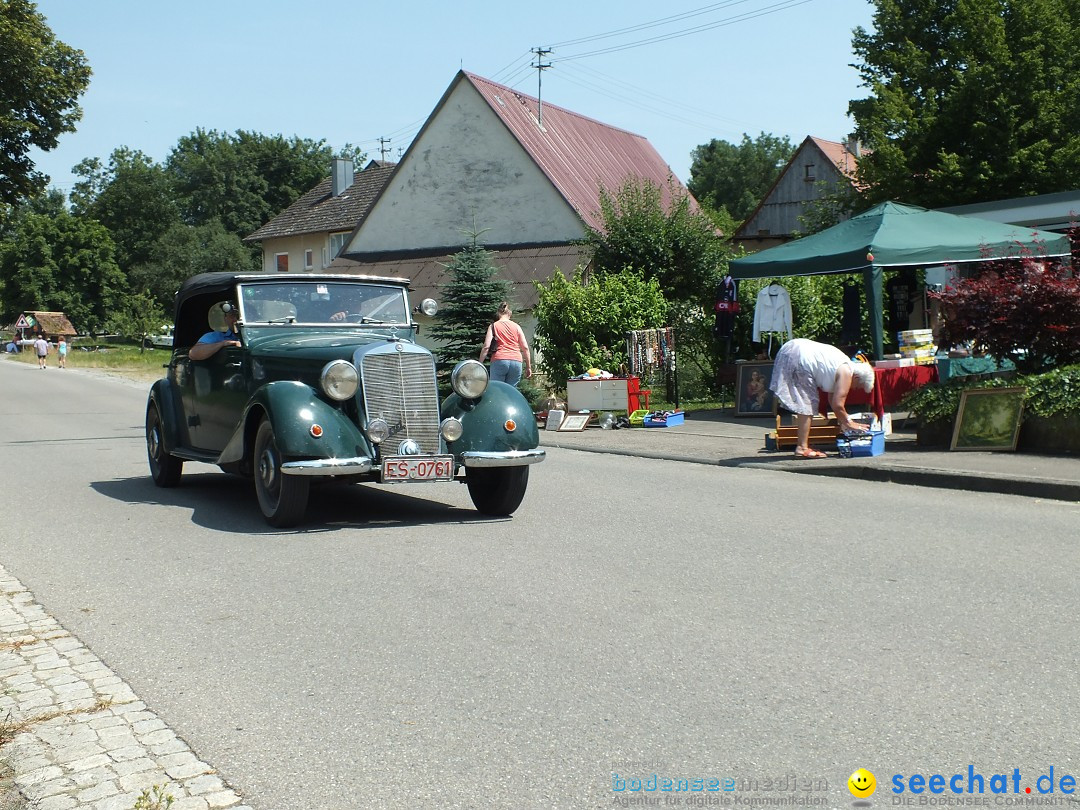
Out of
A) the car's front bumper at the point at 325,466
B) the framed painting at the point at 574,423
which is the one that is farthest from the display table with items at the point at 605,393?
the car's front bumper at the point at 325,466

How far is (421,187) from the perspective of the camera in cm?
3775

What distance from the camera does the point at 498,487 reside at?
28.7 feet

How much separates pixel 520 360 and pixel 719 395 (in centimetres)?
700

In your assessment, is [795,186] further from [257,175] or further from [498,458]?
[498,458]

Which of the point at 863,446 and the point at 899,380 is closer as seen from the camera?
the point at 863,446

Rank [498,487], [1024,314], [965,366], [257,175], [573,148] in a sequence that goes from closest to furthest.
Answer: [498,487]
[1024,314]
[965,366]
[573,148]
[257,175]

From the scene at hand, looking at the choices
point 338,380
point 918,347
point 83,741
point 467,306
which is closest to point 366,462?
point 338,380

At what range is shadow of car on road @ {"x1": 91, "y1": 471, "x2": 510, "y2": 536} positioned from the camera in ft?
28.0

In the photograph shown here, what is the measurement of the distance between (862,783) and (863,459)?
8.48 m

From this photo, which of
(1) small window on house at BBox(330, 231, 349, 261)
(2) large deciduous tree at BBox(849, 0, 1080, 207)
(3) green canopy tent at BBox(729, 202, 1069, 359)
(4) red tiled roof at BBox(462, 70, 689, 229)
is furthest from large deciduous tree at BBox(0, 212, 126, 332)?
(3) green canopy tent at BBox(729, 202, 1069, 359)

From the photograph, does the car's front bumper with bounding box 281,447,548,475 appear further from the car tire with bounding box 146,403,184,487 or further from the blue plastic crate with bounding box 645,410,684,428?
the blue plastic crate with bounding box 645,410,684,428

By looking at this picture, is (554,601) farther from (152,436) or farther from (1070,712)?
(152,436)

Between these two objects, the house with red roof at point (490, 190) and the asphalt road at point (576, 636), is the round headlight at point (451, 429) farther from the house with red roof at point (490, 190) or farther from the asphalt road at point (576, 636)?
the house with red roof at point (490, 190)

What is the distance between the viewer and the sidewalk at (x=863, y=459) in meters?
9.87
